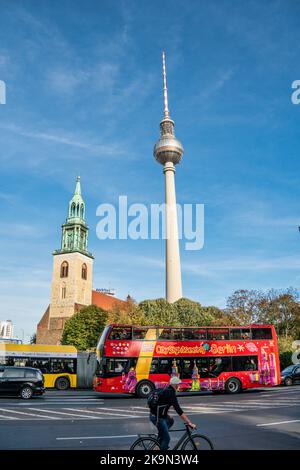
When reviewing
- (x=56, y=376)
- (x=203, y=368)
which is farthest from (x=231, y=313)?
(x=203, y=368)

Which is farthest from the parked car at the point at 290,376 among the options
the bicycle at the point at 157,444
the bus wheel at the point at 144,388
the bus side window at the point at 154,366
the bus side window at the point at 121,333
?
the bicycle at the point at 157,444

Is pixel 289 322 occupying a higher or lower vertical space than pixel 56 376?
higher

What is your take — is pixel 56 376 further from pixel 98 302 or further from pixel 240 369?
pixel 98 302

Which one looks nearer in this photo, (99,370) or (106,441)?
(106,441)

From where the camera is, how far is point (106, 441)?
34.2 feet

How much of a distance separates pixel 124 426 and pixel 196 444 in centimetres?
646

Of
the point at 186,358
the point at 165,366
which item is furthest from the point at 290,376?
the point at 165,366

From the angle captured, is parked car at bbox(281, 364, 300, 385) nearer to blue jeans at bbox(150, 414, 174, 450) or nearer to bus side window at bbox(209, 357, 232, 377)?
bus side window at bbox(209, 357, 232, 377)

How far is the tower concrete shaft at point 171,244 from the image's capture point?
8194 cm

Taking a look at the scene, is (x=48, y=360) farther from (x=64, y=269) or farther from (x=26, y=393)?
(x=64, y=269)

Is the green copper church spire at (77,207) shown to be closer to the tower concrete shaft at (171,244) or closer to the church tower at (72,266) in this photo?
the church tower at (72,266)

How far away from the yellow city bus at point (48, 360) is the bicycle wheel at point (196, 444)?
29.9 m

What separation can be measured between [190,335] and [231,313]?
32.5 meters

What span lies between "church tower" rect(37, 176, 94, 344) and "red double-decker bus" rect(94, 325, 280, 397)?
68.4m
